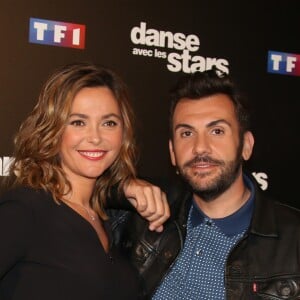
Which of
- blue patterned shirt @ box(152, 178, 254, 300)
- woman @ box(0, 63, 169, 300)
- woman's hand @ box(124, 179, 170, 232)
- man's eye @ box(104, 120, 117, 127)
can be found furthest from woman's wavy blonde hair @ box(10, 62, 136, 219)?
blue patterned shirt @ box(152, 178, 254, 300)

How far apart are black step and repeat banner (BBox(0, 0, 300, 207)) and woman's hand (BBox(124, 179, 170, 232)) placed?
3.27ft

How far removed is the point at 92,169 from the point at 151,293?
1.63ft

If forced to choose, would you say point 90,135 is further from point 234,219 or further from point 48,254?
point 234,219

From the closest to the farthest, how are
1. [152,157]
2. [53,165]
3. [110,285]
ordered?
[110,285] < [53,165] < [152,157]

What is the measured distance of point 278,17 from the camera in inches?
127

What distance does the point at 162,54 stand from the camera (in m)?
2.96

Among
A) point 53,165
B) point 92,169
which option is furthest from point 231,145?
point 53,165

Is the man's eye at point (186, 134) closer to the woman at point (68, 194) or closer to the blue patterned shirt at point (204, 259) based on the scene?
the woman at point (68, 194)

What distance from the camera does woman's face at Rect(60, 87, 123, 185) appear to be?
1.74 meters

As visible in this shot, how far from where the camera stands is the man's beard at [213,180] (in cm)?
195

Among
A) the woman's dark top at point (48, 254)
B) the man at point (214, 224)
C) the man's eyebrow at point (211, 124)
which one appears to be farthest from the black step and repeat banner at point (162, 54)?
the woman's dark top at point (48, 254)

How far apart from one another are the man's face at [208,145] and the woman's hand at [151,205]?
0.59 ft

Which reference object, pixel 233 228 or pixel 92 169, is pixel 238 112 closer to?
pixel 233 228

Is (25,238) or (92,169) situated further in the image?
(92,169)
